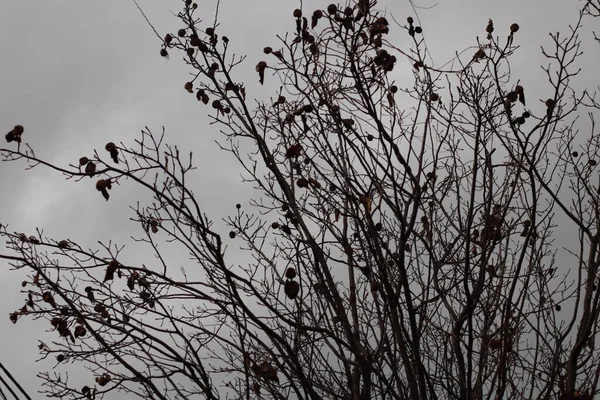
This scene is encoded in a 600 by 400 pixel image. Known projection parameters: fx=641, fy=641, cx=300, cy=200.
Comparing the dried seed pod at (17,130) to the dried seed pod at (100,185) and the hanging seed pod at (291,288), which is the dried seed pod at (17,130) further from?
the hanging seed pod at (291,288)

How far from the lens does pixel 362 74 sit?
412 centimetres

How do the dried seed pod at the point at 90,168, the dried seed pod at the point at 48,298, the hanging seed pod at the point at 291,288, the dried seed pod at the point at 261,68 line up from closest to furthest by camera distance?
1. the hanging seed pod at the point at 291,288
2. the dried seed pod at the point at 90,168
3. the dried seed pod at the point at 48,298
4. the dried seed pod at the point at 261,68

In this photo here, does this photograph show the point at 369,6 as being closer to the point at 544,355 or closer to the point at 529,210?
the point at 529,210

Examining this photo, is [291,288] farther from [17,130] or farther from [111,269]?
[17,130]

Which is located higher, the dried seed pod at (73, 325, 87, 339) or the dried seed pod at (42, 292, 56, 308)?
the dried seed pod at (42, 292, 56, 308)

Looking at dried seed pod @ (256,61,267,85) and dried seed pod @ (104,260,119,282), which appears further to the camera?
dried seed pod @ (256,61,267,85)

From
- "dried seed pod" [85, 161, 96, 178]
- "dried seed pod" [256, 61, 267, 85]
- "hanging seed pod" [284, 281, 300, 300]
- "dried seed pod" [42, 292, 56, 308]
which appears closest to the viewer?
"hanging seed pod" [284, 281, 300, 300]

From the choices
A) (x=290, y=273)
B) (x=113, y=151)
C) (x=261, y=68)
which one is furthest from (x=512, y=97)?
(x=113, y=151)

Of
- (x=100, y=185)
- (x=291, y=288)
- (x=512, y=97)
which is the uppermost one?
(x=512, y=97)

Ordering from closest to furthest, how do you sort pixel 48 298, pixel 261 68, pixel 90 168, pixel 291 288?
pixel 291 288 → pixel 90 168 → pixel 48 298 → pixel 261 68

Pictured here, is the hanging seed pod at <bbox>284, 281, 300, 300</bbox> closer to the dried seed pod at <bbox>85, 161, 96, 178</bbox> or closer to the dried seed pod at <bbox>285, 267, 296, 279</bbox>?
the dried seed pod at <bbox>285, 267, 296, 279</bbox>

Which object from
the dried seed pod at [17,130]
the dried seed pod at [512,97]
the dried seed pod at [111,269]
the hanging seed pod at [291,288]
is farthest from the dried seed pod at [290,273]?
the dried seed pod at [512,97]

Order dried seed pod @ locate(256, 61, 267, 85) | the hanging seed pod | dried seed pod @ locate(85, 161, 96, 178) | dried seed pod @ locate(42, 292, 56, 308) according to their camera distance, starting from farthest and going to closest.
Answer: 1. dried seed pod @ locate(256, 61, 267, 85)
2. dried seed pod @ locate(42, 292, 56, 308)
3. dried seed pod @ locate(85, 161, 96, 178)
4. the hanging seed pod

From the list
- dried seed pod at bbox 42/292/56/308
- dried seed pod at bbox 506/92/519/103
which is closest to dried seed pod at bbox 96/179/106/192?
dried seed pod at bbox 42/292/56/308
